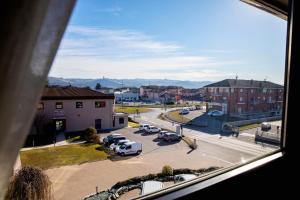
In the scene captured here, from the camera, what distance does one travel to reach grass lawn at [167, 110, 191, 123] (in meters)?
2.16

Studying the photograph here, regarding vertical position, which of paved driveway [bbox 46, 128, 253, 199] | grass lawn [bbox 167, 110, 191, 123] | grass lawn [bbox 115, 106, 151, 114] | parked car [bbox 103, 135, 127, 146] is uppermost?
grass lawn [bbox 115, 106, 151, 114]

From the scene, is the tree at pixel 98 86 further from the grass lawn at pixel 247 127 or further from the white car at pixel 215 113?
the grass lawn at pixel 247 127

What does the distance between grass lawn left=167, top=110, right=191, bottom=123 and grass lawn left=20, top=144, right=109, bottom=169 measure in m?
0.64

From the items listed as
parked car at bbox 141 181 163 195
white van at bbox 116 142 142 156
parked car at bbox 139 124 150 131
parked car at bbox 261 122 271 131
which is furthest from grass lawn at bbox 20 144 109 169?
parked car at bbox 261 122 271 131

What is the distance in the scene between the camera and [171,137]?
2430 mm

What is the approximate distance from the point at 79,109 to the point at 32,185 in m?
0.46

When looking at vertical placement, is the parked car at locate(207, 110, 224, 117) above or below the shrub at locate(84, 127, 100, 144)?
above

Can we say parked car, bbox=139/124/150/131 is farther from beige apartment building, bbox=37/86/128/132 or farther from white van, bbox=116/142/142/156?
beige apartment building, bbox=37/86/128/132

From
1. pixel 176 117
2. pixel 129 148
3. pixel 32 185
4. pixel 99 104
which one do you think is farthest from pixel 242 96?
pixel 32 185

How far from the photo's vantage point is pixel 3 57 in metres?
0.43

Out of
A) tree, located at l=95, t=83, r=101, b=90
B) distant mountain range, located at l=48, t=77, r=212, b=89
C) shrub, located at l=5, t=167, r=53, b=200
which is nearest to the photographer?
shrub, located at l=5, t=167, r=53, b=200

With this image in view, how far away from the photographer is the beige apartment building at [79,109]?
4.18 ft

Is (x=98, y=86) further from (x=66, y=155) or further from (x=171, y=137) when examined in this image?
(x=171, y=137)

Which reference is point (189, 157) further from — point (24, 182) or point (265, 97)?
point (24, 182)
